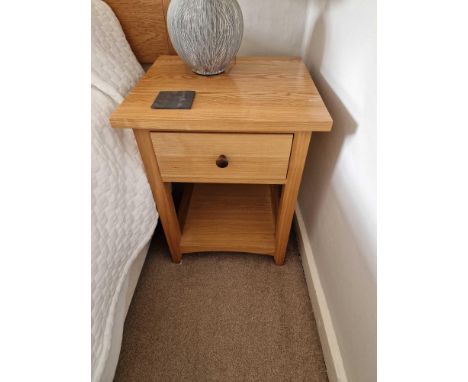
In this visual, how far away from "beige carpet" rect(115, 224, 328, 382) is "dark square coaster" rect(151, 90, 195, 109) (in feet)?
1.88

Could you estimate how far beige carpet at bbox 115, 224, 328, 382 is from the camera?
0.70 meters

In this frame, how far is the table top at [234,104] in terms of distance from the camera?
543 millimetres

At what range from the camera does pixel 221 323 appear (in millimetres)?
789

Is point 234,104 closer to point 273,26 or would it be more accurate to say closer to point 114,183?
point 114,183

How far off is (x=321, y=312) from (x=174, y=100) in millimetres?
675

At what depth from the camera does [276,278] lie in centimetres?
90

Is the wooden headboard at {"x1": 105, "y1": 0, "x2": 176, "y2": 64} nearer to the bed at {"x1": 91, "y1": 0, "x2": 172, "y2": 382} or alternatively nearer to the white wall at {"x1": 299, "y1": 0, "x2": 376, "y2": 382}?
the bed at {"x1": 91, "y1": 0, "x2": 172, "y2": 382}

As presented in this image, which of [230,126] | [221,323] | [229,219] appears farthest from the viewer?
[229,219]

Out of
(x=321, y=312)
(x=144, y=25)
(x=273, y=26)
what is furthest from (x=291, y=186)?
(x=144, y=25)

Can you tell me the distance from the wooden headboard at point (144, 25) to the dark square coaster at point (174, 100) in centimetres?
38
